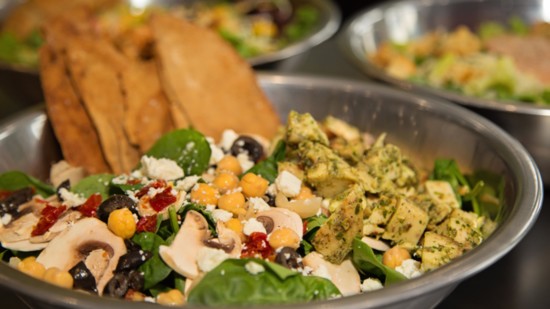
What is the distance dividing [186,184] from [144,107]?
59 cm

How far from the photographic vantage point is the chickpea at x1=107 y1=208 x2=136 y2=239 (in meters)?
1.72

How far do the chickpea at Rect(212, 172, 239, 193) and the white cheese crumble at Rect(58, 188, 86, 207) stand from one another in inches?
14.9

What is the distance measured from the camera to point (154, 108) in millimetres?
2430

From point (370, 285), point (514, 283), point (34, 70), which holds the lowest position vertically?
point (514, 283)

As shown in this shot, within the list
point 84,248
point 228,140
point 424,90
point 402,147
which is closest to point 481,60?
point 424,90

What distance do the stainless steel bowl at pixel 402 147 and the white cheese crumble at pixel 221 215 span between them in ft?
1.45

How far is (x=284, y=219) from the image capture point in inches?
70.1

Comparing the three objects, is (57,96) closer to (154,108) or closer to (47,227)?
(154,108)

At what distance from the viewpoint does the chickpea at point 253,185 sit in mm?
1905

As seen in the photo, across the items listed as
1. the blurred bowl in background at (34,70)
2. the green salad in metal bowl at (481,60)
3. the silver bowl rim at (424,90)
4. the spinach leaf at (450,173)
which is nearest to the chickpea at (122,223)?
the spinach leaf at (450,173)

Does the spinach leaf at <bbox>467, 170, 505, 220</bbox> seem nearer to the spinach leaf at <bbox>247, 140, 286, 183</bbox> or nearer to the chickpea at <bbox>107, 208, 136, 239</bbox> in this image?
the spinach leaf at <bbox>247, 140, 286, 183</bbox>

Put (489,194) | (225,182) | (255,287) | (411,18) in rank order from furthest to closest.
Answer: (411,18), (489,194), (225,182), (255,287)

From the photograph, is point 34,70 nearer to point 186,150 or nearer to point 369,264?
point 186,150

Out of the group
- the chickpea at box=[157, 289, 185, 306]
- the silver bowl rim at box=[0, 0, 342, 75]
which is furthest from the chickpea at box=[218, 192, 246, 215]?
the silver bowl rim at box=[0, 0, 342, 75]
